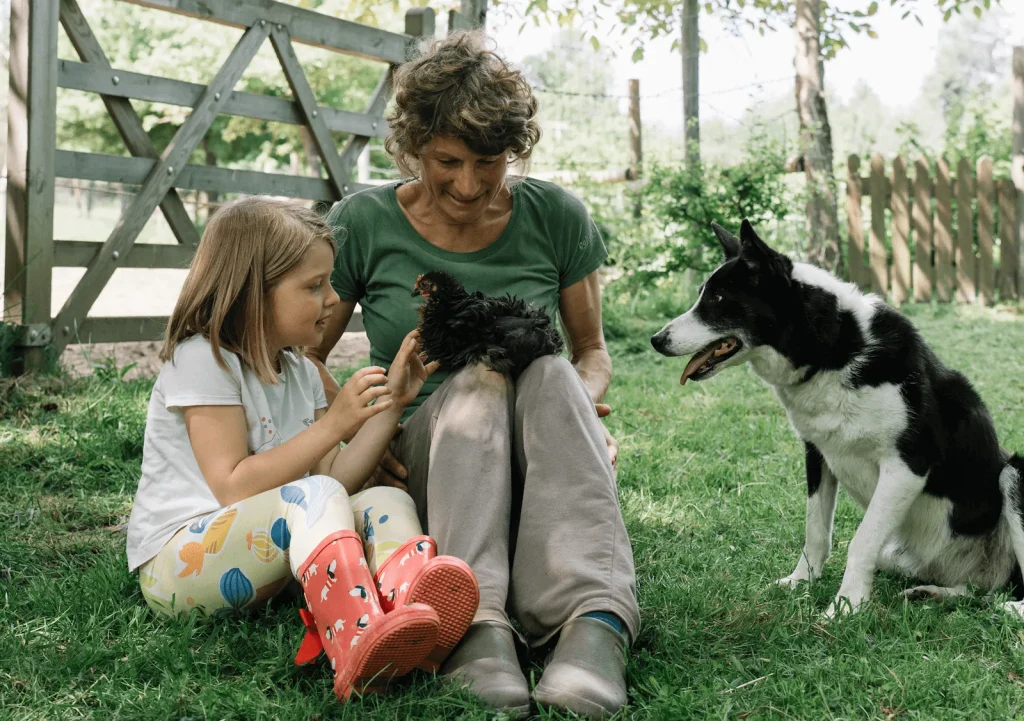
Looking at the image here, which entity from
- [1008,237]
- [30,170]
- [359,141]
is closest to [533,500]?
[30,170]

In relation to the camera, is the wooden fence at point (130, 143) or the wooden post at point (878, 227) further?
the wooden post at point (878, 227)

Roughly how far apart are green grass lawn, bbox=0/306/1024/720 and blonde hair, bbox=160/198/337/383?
673 mm

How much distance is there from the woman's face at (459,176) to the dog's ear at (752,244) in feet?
2.36

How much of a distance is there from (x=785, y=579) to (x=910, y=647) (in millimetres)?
517

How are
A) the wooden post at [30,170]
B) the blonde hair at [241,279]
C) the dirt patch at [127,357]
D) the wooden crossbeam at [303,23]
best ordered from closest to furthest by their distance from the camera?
1. the blonde hair at [241,279]
2. the wooden post at [30,170]
3. the dirt patch at [127,357]
4. the wooden crossbeam at [303,23]

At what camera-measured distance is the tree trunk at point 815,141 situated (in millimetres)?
8539

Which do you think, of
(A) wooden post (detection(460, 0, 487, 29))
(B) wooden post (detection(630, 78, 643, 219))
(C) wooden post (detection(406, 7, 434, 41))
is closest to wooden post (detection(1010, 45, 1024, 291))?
(B) wooden post (detection(630, 78, 643, 219))

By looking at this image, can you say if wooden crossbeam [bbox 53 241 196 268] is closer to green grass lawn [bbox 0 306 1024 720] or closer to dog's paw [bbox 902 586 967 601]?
green grass lawn [bbox 0 306 1024 720]

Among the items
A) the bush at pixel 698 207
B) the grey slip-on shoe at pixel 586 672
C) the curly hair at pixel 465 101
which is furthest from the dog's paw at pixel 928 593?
the bush at pixel 698 207

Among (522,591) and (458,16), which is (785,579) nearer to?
(522,591)

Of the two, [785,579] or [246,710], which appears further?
[785,579]

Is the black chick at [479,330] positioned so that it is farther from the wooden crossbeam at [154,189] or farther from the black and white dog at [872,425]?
the wooden crossbeam at [154,189]

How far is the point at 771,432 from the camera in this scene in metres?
4.40

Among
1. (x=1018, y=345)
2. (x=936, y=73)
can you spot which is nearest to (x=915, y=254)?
(x=1018, y=345)
